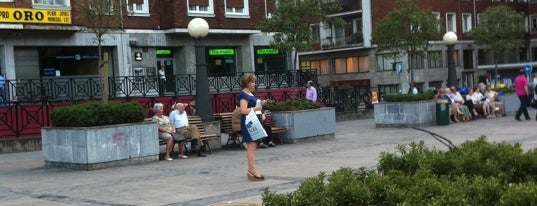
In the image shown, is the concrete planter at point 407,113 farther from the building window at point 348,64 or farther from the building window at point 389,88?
the building window at point 348,64

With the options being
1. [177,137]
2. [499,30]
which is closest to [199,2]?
[177,137]

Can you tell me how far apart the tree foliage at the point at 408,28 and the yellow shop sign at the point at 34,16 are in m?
14.1

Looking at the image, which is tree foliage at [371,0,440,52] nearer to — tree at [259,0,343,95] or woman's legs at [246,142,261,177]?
tree at [259,0,343,95]

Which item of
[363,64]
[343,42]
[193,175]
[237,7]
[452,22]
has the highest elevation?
[452,22]

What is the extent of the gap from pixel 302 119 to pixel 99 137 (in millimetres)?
6407

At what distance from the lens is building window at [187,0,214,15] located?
32116 millimetres

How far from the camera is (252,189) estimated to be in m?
10.0

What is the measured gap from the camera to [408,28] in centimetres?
3106

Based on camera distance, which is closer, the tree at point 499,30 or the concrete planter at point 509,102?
the concrete planter at point 509,102

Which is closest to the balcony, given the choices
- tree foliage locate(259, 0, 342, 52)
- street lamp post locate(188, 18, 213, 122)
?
tree foliage locate(259, 0, 342, 52)

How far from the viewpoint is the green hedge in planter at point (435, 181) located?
14.6 ft

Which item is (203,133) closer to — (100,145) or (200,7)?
(100,145)

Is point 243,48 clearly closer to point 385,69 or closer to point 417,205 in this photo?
point 385,69

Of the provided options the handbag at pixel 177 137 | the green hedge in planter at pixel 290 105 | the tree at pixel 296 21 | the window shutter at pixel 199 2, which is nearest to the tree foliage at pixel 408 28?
the tree at pixel 296 21
